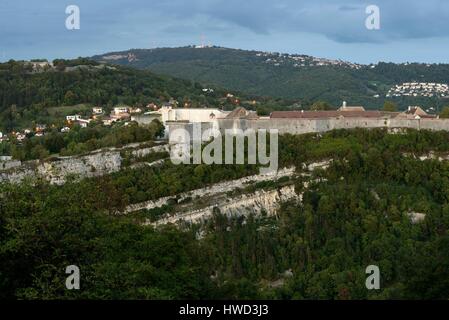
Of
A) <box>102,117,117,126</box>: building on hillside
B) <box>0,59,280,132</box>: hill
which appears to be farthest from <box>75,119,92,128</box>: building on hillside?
<box>0,59,280,132</box>: hill

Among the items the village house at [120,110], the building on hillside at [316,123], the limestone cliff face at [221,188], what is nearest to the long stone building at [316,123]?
the building on hillside at [316,123]

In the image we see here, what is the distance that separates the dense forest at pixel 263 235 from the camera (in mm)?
14914

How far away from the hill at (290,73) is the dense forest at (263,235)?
214 feet

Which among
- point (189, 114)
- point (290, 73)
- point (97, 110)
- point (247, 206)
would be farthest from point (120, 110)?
point (290, 73)

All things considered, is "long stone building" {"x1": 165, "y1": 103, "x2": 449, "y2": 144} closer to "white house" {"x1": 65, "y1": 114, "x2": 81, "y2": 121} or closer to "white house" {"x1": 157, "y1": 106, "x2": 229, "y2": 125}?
"white house" {"x1": 157, "y1": 106, "x2": 229, "y2": 125}

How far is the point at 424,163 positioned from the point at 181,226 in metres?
11.5

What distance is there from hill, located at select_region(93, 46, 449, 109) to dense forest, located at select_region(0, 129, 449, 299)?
65.1 meters

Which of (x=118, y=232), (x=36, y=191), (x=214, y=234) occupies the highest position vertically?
(x=36, y=191)

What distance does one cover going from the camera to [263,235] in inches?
1219

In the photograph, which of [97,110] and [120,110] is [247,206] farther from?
[97,110]

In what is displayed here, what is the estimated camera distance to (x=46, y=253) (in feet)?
48.9

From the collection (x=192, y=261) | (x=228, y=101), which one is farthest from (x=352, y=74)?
(x=192, y=261)

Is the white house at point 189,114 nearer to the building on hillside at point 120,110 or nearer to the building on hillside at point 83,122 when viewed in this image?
the building on hillside at point 83,122
